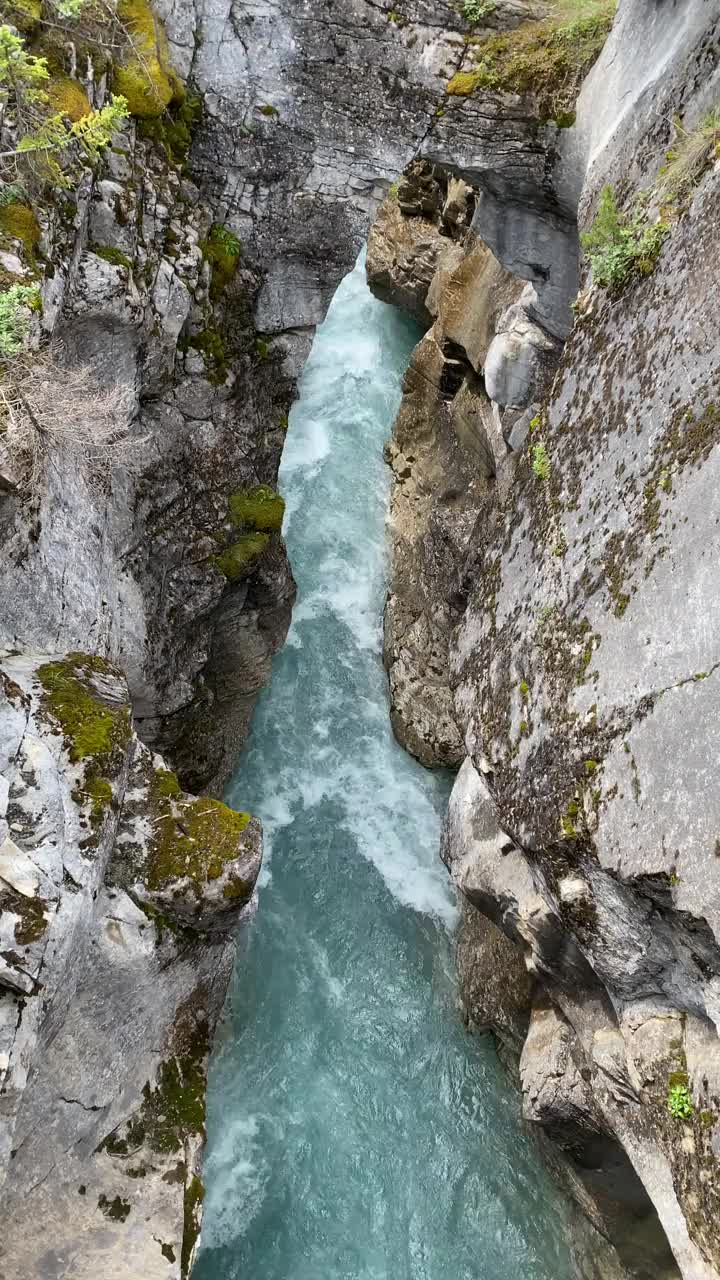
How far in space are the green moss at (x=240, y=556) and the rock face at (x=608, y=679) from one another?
304 cm

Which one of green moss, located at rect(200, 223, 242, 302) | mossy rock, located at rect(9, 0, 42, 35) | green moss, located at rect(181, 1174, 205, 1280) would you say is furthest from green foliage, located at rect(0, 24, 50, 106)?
green moss, located at rect(181, 1174, 205, 1280)

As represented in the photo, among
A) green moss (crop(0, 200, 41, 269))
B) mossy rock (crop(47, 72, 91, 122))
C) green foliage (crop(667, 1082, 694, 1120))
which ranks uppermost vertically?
mossy rock (crop(47, 72, 91, 122))

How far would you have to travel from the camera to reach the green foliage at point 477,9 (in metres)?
9.10

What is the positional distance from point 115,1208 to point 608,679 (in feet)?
19.8

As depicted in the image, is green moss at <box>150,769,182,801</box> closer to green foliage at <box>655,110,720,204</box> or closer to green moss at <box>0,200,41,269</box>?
green moss at <box>0,200,41,269</box>

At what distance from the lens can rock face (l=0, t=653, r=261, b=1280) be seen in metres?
5.98

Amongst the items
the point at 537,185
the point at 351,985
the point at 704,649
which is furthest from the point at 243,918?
the point at 537,185

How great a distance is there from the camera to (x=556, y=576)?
268 inches

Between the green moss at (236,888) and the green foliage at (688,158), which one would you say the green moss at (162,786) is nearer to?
the green moss at (236,888)

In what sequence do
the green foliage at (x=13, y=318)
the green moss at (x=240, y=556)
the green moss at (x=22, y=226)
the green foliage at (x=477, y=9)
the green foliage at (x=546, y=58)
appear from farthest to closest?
1. the green moss at (x=240, y=556)
2. the green foliage at (x=477, y=9)
3. the green foliage at (x=546, y=58)
4. the green moss at (x=22, y=226)
5. the green foliage at (x=13, y=318)

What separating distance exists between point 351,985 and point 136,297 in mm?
8384

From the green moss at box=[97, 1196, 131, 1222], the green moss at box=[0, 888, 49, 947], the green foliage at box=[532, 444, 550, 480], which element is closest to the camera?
the green moss at box=[0, 888, 49, 947]

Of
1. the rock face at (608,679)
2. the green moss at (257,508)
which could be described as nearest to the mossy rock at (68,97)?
the rock face at (608,679)

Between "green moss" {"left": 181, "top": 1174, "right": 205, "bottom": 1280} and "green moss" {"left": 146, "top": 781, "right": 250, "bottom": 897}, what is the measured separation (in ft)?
8.60
